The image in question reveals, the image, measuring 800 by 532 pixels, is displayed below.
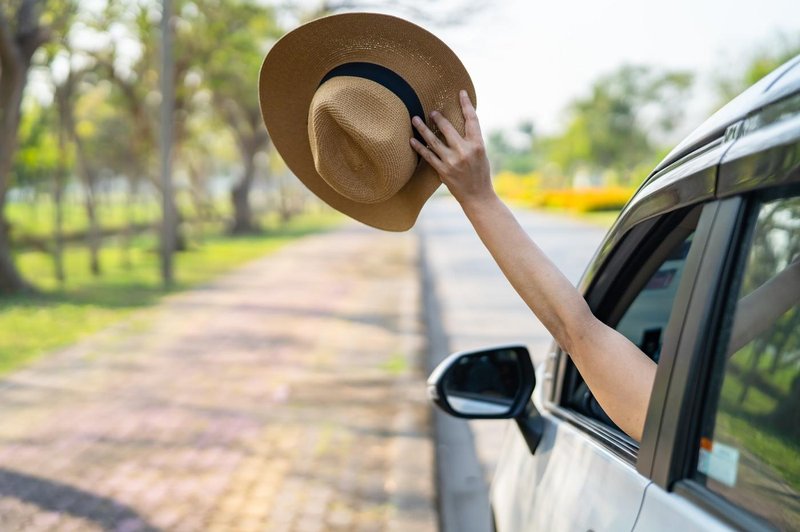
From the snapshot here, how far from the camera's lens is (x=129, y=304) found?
1373cm

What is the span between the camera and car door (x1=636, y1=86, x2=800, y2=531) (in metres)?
1.29

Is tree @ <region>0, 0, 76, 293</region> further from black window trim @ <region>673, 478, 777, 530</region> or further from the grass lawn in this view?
black window trim @ <region>673, 478, 777, 530</region>

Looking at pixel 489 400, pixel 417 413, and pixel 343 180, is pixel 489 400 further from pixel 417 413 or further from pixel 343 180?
pixel 417 413

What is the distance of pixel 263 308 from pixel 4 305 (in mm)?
3563

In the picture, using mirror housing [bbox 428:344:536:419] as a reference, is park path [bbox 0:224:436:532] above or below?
below

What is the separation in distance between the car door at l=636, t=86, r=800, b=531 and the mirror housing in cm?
87

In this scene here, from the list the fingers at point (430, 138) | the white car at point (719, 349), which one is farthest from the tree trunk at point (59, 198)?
the white car at point (719, 349)

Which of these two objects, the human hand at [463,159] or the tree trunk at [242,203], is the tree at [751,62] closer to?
the tree trunk at [242,203]

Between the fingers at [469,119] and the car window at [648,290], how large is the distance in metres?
0.40

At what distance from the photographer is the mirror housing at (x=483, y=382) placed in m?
2.43

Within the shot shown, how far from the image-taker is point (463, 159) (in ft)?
5.46

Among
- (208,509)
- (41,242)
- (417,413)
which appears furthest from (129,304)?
(208,509)

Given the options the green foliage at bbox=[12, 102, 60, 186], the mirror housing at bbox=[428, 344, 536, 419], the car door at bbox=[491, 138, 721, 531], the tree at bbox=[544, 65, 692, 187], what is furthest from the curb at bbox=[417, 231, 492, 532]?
the tree at bbox=[544, 65, 692, 187]

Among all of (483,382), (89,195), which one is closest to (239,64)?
(89,195)
